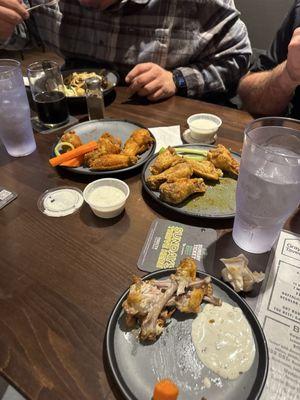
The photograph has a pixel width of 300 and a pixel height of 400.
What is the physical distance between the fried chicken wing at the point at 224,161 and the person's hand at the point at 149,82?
0.59m

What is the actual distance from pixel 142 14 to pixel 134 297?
1543mm

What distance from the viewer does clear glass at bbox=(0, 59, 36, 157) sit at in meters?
1.10

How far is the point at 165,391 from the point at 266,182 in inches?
18.1

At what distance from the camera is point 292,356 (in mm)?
631

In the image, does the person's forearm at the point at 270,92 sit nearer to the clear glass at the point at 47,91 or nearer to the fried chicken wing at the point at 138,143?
the fried chicken wing at the point at 138,143

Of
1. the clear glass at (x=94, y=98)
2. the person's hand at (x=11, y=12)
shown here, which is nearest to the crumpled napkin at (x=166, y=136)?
the clear glass at (x=94, y=98)

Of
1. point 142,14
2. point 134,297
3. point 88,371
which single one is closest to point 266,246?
point 134,297

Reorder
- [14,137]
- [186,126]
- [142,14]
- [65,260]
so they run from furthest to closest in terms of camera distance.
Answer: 1. [142,14]
2. [186,126]
3. [14,137]
4. [65,260]

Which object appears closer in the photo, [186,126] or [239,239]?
[239,239]

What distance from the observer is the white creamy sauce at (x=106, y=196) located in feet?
3.11

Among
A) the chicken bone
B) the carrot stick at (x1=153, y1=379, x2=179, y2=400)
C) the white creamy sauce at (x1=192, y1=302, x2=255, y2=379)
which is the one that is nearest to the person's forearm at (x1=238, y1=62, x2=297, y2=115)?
the chicken bone

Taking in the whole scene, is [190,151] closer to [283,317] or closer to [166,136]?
[166,136]

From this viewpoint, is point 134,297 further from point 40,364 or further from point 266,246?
point 266,246

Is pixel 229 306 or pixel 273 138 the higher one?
pixel 273 138
